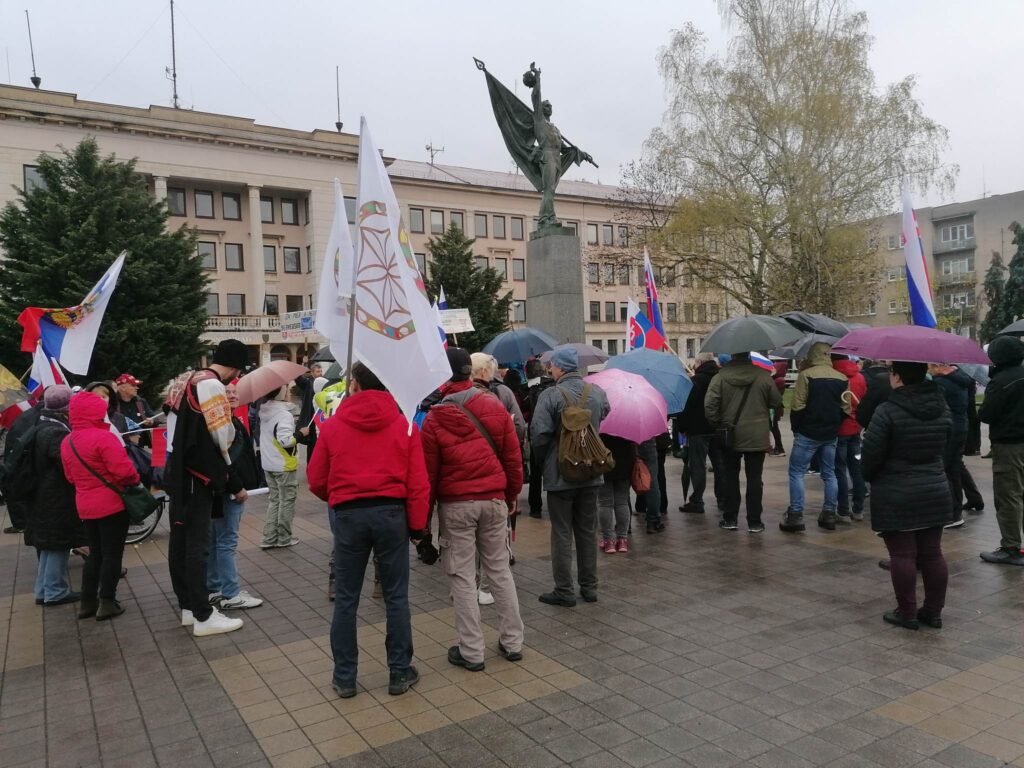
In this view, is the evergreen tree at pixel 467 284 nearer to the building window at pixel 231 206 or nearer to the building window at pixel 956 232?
the building window at pixel 231 206

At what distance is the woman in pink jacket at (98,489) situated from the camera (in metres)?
5.89

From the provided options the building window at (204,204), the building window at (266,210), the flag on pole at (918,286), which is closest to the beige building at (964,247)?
the building window at (266,210)

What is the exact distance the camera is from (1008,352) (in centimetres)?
680

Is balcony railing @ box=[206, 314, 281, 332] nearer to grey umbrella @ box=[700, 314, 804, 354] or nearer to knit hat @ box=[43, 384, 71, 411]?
knit hat @ box=[43, 384, 71, 411]

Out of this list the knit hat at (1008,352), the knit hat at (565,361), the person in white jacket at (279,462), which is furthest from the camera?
the person in white jacket at (279,462)

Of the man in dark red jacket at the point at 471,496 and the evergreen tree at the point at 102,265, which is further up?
the evergreen tree at the point at 102,265

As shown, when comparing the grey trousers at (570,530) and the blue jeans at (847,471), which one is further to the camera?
the blue jeans at (847,471)

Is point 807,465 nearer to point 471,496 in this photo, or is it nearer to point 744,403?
point 744,403

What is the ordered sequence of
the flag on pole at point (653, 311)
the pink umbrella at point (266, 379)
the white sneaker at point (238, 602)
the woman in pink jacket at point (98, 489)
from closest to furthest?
the woman in pink jacket at point (98, 489), the white sneaker at point (238, 602), the pink umbrella at point (266, 379), the flag on pole at point (653, 311)

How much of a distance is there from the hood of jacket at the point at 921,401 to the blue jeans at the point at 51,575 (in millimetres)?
6649

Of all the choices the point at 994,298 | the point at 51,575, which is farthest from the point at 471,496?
the point at 994,298

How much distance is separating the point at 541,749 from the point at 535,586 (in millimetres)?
2802

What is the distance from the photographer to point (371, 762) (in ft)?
12.1

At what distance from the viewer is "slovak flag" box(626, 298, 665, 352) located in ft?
35.1
